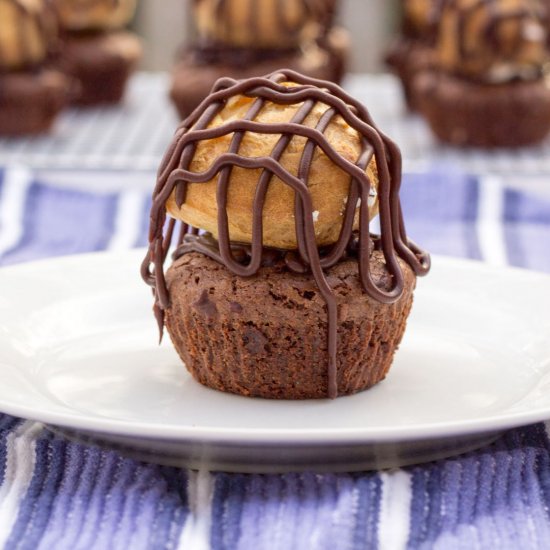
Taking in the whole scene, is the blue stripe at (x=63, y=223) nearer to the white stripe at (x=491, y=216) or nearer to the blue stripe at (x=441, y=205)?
the blue stripe at (x=441, y=205)

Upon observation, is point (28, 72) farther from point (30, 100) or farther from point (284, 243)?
point (284, 243)

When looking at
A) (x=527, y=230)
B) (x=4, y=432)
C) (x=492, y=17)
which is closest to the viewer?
(x=4, y=432)

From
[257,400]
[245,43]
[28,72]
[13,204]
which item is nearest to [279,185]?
[257,400]

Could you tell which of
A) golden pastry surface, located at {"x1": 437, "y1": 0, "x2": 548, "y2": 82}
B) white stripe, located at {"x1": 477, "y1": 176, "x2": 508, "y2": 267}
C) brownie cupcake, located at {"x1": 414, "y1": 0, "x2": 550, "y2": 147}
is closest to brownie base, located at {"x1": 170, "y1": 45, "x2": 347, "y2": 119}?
brownie cupcake, located at {"x1": 414, "y1": 0, "x2": 550, "y2": 147}

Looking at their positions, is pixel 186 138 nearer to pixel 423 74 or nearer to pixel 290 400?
pixel 290 400

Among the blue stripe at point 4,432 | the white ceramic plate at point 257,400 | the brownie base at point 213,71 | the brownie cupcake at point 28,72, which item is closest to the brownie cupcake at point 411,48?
the brownie base at point 213,71

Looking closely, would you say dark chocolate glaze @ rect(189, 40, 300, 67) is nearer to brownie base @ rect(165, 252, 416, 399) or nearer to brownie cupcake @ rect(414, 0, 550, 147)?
brownie cupcake @ rect(414, 0, 550, 147)
